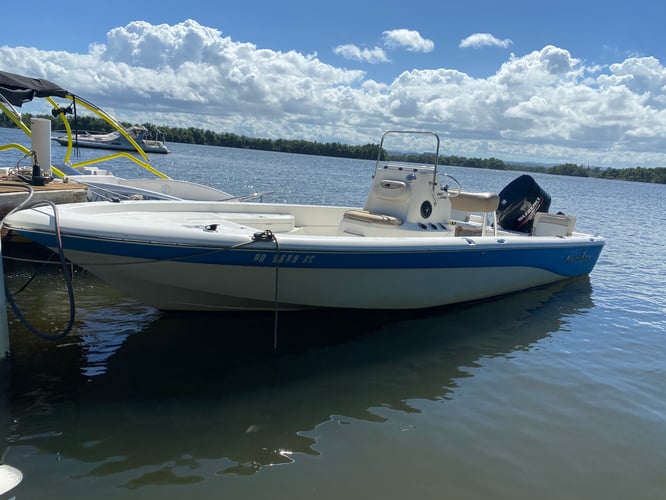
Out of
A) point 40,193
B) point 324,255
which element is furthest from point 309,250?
point 40,193

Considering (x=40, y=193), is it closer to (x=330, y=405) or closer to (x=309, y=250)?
(x=309, y=250)

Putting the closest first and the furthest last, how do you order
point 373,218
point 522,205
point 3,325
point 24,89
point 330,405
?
point 330,405, point 3,325, point 373,218, point 522,205, point 24,89

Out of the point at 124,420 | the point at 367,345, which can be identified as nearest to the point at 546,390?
the point at 367,345

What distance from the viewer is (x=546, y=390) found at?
206 inches

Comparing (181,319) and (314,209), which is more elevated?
(314,209)

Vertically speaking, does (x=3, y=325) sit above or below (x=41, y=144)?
below

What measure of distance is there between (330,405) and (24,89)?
365 inches

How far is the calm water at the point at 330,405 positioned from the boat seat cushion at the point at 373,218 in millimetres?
1227

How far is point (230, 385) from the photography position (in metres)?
4.78

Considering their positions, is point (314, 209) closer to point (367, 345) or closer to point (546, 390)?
point (367, 345)

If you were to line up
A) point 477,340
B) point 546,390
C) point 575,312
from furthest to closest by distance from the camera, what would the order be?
point 575,312, point 477,340, point 546,390

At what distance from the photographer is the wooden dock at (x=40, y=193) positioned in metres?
6.53

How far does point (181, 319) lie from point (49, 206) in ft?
6.24

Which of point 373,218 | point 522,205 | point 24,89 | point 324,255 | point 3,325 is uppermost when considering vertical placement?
point 24,89
